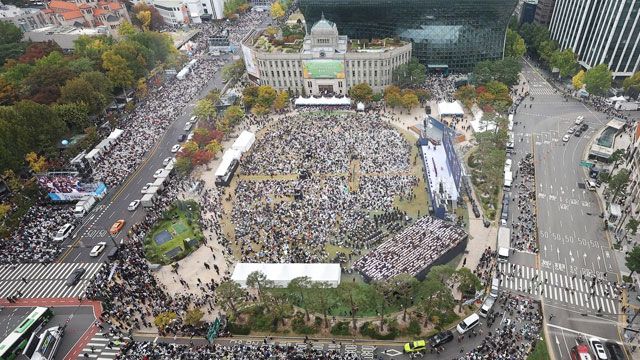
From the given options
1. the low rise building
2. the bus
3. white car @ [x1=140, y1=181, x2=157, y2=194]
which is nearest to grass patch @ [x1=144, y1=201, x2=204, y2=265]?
white car @ [x1=140, y1=181, x2=157, y2=194]

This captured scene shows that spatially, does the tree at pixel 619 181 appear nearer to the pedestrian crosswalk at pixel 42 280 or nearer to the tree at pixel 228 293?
the tree at pixel 228 293

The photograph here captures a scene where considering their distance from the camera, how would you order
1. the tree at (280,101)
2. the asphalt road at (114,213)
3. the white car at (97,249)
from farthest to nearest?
the tree at (280,101)
the asphalt road at (114,213)
the white car at (97,249)

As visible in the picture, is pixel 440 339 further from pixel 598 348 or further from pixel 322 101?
pixel 322 101

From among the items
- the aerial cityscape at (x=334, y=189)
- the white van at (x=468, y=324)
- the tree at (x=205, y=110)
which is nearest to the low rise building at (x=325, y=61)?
the aerial cityscape at (x=334, y=189)

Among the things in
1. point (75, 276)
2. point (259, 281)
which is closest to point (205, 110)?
point (75, 276)

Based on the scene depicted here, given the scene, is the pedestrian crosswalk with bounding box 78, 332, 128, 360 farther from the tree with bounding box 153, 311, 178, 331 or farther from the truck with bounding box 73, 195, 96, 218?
the truck with bounding box 73, 195, 96, 218

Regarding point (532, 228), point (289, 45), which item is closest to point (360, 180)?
point (532, 228)
